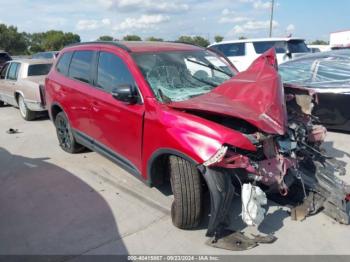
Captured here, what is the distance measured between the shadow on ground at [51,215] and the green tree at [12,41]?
5971 centimetres

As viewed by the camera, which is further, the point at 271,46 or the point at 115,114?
the point at 271,46

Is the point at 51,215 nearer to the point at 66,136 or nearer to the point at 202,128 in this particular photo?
the point at 202,128

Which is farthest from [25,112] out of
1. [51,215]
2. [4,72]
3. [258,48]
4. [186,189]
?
[258,48]

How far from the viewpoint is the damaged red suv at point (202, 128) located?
3193 mm

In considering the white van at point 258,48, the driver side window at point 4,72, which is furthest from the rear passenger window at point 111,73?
the white van at point 258,48

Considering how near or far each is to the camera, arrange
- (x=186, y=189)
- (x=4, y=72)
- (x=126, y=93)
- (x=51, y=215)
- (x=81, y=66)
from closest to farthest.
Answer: (x=186, y=189) < (x=126, y=93) < (x=51, y=215) < (x=81, y=66) < (x=4, y=72)

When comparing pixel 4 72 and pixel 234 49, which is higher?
pixel 234 49

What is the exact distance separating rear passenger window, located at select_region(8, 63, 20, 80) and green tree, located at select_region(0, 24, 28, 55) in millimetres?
54058

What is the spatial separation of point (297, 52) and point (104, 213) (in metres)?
11.6

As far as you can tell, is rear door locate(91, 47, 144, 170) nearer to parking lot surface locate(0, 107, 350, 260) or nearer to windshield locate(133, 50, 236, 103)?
windshield locate(133, 50, 236, 103)

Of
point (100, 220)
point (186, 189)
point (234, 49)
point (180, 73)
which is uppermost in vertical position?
point (180, 73)

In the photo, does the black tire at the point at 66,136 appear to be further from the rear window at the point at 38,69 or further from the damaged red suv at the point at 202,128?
the rear window at the point at 38,69

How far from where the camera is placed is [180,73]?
4.29 meters

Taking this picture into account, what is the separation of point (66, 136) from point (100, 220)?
2599mm
